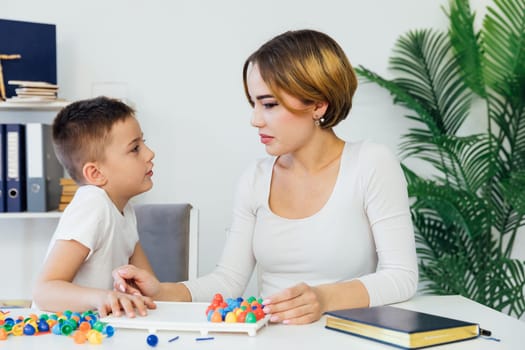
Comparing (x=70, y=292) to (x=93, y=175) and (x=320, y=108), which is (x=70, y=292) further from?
(x=320, y=108)

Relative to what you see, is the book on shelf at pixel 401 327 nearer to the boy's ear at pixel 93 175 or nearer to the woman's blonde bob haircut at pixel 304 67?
the woman's blonde bob haircut at pixel 304 67

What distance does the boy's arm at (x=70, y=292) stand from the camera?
52.1 inches

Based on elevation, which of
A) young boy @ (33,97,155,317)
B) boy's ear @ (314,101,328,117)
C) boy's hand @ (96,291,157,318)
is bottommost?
boy's hand @ (96,291,157,318)

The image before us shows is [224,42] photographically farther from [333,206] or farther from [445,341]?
[445,341]

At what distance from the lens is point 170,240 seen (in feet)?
7.84

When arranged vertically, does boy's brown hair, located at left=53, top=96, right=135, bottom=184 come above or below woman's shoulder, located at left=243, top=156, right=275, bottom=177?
above

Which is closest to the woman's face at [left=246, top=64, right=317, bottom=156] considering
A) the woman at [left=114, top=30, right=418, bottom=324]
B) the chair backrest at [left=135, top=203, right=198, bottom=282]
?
the woman at [left=114, top=30, right=418, bottom=324]

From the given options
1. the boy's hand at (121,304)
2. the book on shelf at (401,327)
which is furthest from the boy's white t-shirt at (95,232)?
the book on shelf at (401,327)

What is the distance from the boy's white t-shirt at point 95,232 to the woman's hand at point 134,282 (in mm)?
127

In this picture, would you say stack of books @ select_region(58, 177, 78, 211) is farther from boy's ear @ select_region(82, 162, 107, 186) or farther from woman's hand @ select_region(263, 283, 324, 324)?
woman's hand @ select_region(263, 283, 324, 324)

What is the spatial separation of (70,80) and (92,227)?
222cm

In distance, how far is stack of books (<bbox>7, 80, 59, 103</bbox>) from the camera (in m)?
3.20

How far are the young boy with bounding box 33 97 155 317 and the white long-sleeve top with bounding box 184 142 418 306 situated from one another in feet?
0.76

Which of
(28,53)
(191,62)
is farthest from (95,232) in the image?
(191,62)
